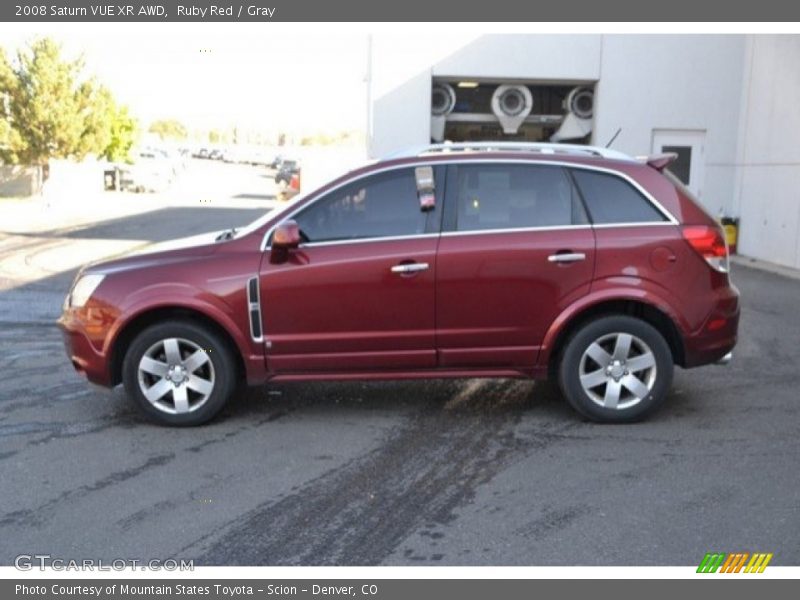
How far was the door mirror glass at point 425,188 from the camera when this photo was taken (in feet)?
19.4

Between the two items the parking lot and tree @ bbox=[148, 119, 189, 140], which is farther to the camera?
tree @ bbox=[148, 119, 189, 140]

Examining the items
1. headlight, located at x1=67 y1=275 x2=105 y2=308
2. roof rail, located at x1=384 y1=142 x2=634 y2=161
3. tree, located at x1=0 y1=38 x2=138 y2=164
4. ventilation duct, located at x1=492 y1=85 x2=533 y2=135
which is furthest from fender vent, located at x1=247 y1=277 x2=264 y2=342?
tree, located at x1=0 y1=38 x2=138 y2=164

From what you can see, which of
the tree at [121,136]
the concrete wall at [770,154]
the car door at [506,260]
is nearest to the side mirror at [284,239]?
the car door at [506,260]

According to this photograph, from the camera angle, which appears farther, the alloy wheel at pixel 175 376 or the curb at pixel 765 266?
the curb at pixel 765 266

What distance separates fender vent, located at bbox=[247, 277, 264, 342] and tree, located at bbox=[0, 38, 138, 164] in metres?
31.0

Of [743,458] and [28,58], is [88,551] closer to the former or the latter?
[743,458]

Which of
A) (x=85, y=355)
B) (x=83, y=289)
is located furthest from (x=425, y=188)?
(x=85, y=355)

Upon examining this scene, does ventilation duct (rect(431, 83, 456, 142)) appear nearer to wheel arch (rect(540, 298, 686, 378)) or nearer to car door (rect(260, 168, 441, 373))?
car door (rect(260, 168, 441, 373))

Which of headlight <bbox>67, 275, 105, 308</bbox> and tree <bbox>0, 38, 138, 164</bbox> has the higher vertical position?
tree <bbox>0, 38, 138, 164</bbox>

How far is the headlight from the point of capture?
591cm

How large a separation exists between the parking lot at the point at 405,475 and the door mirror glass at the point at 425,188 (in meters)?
1.56

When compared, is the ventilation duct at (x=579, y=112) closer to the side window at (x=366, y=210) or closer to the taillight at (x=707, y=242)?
the taillight at (x=707, y=242)

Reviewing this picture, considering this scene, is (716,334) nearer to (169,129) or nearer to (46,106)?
(46,106)

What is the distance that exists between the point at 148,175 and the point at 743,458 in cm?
4038
